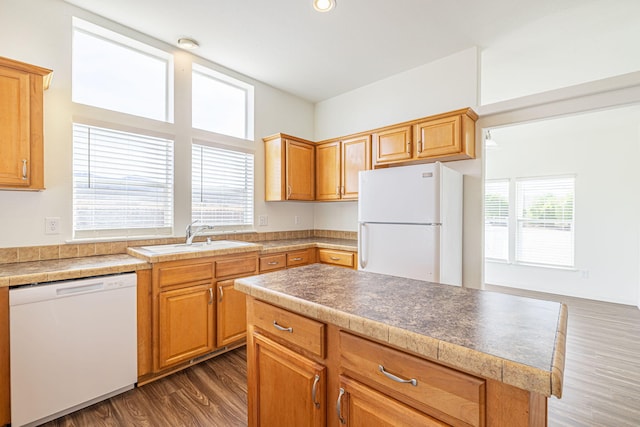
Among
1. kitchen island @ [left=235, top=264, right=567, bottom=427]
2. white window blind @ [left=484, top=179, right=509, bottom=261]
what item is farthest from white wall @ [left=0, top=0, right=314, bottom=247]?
white window blind @ [left=484, top=179, right=509, bottom=261]

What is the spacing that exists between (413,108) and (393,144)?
0.58 m

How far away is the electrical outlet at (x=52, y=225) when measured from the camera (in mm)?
2229

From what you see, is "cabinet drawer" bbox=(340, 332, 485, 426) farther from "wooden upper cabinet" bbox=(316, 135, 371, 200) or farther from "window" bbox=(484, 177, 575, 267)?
"window" bbox=(484, 177, 575, 267)

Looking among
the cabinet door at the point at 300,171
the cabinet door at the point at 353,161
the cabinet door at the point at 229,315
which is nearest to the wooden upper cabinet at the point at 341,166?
the cabinet door at the point at 353,161

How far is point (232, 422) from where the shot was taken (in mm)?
1842

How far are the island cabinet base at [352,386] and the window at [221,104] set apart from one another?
2.56 metres

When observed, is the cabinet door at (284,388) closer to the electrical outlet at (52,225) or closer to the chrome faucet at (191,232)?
the chrome faucet at (191,232)

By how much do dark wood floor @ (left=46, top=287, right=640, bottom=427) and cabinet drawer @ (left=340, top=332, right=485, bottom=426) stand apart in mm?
1314

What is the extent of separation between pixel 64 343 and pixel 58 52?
212 cm

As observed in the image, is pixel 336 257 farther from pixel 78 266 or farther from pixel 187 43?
pixel 187 43

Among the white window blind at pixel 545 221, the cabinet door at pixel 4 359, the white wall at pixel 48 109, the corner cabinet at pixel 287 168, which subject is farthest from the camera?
the white window blind at pixel 545 221

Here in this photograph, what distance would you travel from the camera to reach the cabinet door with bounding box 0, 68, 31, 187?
185cm

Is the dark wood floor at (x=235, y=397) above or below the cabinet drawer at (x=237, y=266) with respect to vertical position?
below

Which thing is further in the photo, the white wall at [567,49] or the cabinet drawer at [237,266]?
the cabinet drawer at [237,266]
